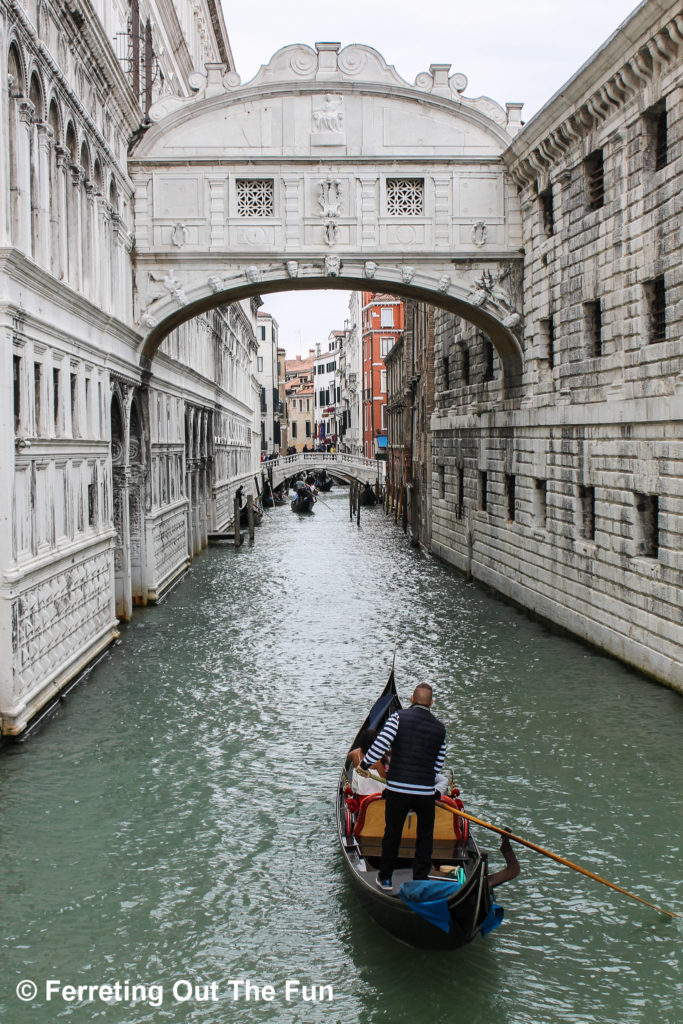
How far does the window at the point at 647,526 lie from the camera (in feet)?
41.3

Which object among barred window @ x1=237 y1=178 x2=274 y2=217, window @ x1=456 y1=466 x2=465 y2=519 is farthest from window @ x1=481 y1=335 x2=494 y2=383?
barred window @ x1=237 y1=178 x2=274 y2=217

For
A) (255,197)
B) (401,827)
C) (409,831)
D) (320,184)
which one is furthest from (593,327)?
(401,827)

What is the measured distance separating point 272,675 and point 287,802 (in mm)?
4485

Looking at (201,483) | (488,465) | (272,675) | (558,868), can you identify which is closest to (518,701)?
(272,675)

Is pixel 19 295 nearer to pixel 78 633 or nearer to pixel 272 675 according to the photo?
pixel 78 633

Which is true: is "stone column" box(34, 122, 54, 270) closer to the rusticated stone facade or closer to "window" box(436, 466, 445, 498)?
the rusticated stone facade

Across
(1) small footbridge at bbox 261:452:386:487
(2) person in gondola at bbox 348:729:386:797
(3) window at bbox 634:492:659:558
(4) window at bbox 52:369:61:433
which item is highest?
(4) window at bbox 52:369:61:433

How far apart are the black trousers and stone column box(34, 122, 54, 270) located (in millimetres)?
7097

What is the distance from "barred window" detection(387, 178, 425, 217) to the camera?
17.2 metres

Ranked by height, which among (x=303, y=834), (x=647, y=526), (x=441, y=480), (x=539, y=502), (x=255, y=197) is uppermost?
(x=255, y=197)

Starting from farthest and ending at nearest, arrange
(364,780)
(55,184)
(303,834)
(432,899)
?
(55,184) < (303,834) < (364,780) < (432,899)

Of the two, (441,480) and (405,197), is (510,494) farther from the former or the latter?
(441,480)

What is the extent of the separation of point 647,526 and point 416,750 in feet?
23.9

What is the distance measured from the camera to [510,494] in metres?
18.9
